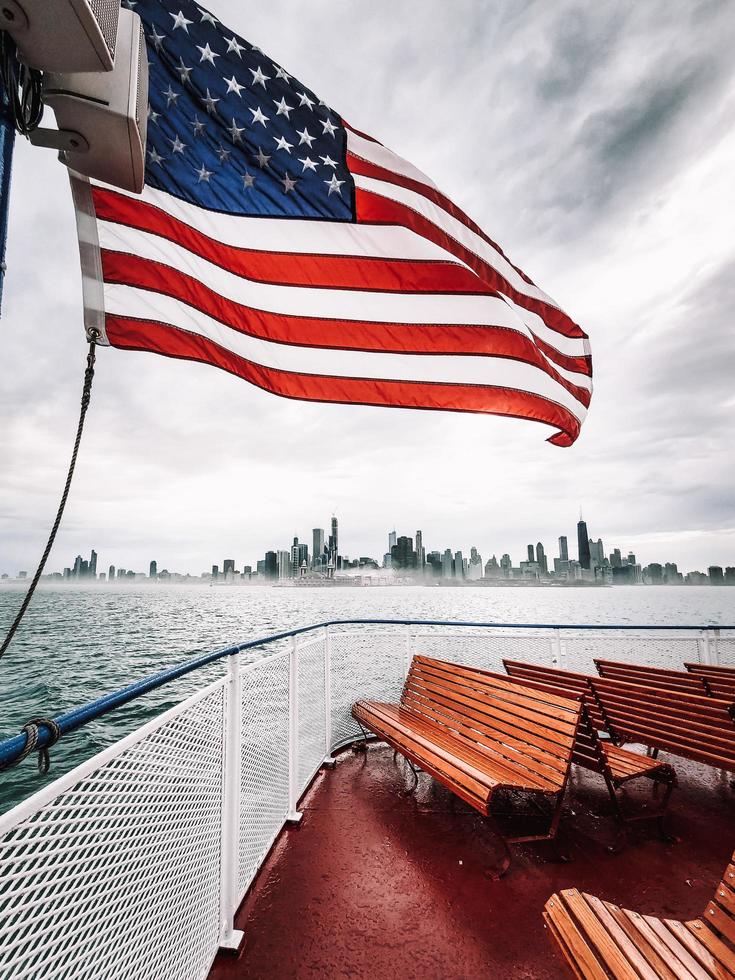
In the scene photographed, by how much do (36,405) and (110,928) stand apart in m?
43.9

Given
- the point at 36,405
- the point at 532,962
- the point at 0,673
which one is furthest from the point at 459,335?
the point at 36,405

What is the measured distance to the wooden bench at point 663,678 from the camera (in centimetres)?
417

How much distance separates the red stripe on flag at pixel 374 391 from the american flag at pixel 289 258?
0.01 m

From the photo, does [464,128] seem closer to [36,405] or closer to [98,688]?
[98,688]

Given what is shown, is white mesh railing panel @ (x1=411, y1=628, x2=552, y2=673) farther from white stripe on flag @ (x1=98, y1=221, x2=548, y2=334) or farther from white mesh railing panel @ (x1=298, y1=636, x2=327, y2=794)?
white stripe on flag @ (x1=98, y1=221, x2=548, y2=334)

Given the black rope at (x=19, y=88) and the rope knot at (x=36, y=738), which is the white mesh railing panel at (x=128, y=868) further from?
the black rope at (x=19, y=88)

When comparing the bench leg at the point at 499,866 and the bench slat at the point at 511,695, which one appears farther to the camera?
the bench slat at the point at 511,695

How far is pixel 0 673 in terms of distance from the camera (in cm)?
2505

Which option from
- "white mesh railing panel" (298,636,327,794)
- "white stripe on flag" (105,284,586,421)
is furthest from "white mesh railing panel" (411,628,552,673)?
"white stripe on flag" (105,284,586,421)

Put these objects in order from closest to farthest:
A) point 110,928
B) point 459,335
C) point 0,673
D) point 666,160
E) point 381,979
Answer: point 110,928, point 381,979, point 459,335, point 666,160, point 0,673

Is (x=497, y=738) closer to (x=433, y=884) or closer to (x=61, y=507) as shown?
(x=433, y=884)

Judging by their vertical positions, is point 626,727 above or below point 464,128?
below

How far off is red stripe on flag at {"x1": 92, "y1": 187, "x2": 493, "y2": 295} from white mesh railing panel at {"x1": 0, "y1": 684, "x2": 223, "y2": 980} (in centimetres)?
280

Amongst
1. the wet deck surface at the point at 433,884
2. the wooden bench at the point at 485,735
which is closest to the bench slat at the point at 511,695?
the wooden bench at the point at 485,735
